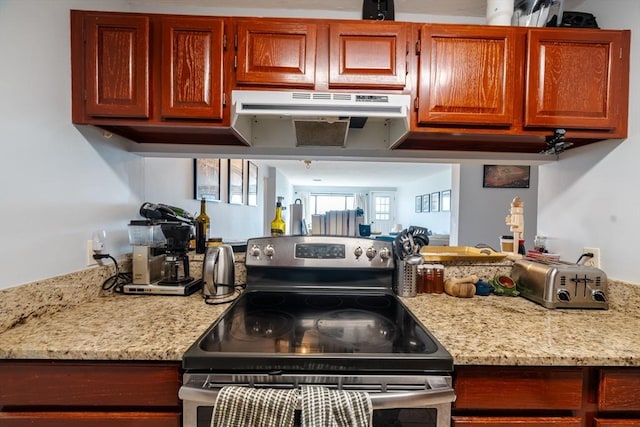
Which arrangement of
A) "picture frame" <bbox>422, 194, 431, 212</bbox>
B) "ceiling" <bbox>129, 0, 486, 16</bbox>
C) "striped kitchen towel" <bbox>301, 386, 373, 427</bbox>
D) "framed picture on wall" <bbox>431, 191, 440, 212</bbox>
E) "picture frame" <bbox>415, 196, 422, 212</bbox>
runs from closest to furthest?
"striped kitchen towel" <bbox>301, 386, 373, 427</bbox>
"ceiling" <bbox>129, 0, 486, 16</bbox>
"framed picture on wall" <bbox>431, 191, 440, 212</bbox>
"picture frame" <bbox>422, 194, 431, 212</bbox>
"picture frame" <bbox>415, 196, 422, 212</bbox>

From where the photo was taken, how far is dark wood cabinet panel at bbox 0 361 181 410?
0.81m

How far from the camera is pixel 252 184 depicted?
462 centimetres

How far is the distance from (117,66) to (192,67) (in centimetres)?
29

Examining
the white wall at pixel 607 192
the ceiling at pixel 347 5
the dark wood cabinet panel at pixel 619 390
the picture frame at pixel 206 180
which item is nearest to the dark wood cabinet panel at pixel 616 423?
the dark wood cabinet panel at pixel 619 390

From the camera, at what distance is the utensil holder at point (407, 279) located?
4.28 ft

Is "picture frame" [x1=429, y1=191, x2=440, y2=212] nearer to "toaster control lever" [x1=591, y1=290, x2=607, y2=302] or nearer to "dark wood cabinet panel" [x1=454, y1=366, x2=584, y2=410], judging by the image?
"toaster control lever" [x1=591, y1=290, x2=607, y2=302]

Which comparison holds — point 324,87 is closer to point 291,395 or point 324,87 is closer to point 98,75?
point 98,75

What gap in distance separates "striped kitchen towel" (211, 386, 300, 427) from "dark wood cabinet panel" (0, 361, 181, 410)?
Answer: 0.17m

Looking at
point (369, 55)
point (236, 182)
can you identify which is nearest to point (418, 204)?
point (236, 182)

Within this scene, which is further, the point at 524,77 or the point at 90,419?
the point at 524,77

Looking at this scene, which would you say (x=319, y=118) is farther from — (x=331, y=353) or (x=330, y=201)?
(x=330, y=201)

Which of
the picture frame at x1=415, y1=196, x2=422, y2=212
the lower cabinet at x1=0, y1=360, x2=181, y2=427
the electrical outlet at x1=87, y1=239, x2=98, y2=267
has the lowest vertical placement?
the lower cabinet at x1=0, y1=360, x2=181, y2=427

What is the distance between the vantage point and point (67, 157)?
114cm

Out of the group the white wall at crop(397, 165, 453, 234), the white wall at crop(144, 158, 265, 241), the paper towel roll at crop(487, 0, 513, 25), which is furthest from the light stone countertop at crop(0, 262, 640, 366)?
the white wall at crop(397, 165, 453, 234)
